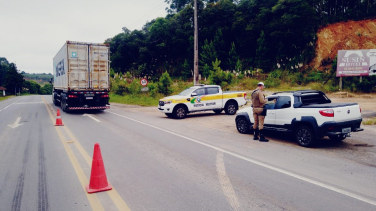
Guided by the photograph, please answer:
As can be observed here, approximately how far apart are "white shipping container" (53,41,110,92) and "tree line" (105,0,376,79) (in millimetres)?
19986

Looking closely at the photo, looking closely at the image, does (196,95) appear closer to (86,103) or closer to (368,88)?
(86,103)

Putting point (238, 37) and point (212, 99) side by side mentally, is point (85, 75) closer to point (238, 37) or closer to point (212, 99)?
point (212, 99)

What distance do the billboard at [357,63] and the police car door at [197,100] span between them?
52.3 ft

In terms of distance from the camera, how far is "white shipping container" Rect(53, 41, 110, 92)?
16.4m

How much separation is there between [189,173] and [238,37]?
4619cm

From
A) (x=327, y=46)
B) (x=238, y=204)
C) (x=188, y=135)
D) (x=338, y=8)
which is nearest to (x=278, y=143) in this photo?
(x=188, y=135)

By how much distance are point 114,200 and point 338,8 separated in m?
47.7

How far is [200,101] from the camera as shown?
50.8 feet

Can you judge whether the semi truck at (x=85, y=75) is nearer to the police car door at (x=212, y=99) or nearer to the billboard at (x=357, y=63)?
the police car door at (x=212, y=99)

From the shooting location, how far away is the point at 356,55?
79.5 ft

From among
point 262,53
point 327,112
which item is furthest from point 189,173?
point 262,53

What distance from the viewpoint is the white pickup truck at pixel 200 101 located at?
49.3ft

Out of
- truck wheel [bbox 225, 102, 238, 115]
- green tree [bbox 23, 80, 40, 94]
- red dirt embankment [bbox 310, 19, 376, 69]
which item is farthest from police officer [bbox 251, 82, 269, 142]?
green tree [bbox 23, 80, 40, 94]

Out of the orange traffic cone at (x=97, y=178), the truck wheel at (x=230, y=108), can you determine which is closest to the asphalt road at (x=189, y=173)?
the orange traffic cone at (x=97, y=178)
